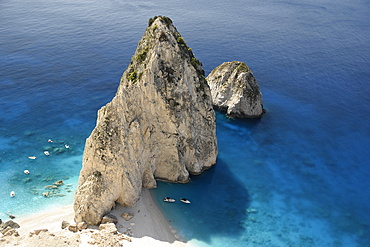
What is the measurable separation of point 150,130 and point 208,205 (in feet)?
41.3

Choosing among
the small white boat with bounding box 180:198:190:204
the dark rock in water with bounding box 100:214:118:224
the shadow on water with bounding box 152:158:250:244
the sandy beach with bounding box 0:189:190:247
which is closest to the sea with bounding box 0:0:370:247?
the shadow on water with bounding box 152:158:250:244

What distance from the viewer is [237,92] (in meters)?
67.8

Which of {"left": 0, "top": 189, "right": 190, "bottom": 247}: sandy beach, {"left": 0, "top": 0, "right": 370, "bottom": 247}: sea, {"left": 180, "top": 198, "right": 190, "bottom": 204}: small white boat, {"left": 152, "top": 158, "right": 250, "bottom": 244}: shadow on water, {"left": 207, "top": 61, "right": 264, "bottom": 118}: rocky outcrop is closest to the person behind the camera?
{"left": 0, "top": 189, "right": 190, "bottom": 247}: sandy beach

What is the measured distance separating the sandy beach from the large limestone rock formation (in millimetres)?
1659

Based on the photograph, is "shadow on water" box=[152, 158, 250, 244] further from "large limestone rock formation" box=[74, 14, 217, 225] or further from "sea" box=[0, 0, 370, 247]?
"large limestone rock formation" box=[74, 14, 217, 225]

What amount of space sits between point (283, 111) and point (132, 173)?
4203 cm

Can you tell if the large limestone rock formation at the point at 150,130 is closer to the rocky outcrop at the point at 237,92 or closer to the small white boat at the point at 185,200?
the small white boat at the point at 185,200

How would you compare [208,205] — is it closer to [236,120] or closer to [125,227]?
[125,227]

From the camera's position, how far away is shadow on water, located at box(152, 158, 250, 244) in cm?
4188

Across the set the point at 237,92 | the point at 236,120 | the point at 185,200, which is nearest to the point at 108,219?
the point at 185,200

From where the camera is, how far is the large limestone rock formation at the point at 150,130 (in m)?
40.2

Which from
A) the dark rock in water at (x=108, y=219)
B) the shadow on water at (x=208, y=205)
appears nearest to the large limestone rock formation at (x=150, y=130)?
the dark rock in water at (x=108, y=219)

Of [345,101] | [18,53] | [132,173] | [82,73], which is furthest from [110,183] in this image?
[18,53]

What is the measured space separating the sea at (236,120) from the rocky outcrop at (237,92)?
241 cm
